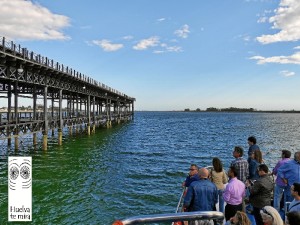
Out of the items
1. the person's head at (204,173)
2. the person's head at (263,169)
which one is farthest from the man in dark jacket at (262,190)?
the person's head at (204,173)

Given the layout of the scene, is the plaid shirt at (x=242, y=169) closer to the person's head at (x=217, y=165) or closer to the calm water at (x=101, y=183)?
the person's head at (x=217, y=165)

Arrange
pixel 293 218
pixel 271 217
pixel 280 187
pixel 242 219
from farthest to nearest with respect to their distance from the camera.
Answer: pixel 280 187 < pixel 242 219 < pixel 271 217 < pixel 293 218

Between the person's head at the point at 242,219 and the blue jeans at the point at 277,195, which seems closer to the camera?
the person's head at the point at 242,219

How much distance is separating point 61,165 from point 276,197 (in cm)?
1691

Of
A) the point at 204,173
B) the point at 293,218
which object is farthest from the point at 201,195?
the point at 293,218

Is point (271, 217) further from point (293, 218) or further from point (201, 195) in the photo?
point (201, 195)

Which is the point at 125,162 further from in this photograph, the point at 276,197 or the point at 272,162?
the point at 276,197

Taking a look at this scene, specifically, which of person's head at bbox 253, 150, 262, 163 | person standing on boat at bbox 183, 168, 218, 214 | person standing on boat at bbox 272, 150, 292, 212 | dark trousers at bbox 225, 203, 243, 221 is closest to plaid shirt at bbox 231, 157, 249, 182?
person's head at bbox 253, 150, 262, 163

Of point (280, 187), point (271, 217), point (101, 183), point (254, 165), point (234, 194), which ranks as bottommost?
point (101, 183)

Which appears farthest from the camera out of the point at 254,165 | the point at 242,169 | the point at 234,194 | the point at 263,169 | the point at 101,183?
the point at 101,183

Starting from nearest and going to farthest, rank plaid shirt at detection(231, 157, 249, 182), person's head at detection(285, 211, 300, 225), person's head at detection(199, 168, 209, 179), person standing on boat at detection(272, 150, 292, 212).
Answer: person's head at detection(285, 211, 300, 225)
person's head at detection(199, 168, 209, 179)
person standing on boat at detection(272, 150, 292, 212)
plaid shirt at detection(231, 157, 249, 182)

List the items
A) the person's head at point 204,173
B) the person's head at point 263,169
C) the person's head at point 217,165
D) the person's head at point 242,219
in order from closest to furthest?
the person's head at point 242,219
the person's head at point 204,173
the person's head at point 263,169
the person's head at point 217,165

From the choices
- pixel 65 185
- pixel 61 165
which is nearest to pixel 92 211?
pixel 65 185

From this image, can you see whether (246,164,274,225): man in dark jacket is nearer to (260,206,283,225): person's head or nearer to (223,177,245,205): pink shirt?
(223,177,245,205): pink shirt
